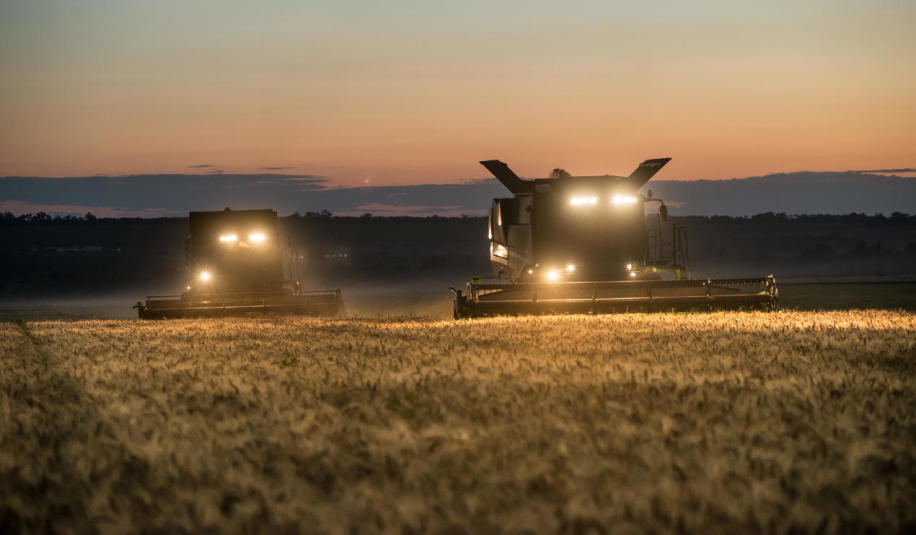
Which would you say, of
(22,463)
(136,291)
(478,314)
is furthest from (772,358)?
(136,291)

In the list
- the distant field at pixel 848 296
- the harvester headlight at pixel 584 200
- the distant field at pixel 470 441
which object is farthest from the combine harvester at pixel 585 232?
the distant field at pixel 848 296

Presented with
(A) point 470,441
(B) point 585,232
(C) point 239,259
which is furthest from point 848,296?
(A) point 470,441

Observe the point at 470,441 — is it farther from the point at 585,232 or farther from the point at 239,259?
the point at 239,259

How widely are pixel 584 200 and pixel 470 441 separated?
59.6 ft

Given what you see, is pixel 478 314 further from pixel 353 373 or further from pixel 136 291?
pixel 136 291

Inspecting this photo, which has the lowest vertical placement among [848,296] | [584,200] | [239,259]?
[848,296]

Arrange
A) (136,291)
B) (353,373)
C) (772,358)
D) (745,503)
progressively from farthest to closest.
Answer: (136,291), (772,358), (353,373), (745,503)

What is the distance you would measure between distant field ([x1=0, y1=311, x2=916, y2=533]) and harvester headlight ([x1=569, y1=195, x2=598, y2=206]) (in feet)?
39.0

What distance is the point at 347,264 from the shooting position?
118250mm

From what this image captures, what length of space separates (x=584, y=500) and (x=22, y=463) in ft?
12.1

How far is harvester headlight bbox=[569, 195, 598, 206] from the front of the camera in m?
25.0

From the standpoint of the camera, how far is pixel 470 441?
7285 mm

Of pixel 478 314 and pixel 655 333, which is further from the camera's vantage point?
pixel 478 314

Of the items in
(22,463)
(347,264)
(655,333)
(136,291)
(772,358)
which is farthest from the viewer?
(347,264)
